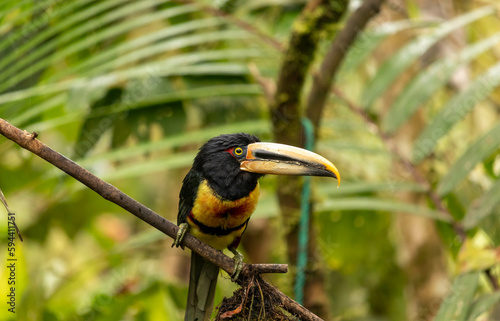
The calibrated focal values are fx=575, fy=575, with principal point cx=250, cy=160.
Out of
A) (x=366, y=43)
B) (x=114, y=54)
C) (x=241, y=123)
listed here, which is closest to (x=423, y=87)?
(x=366, y=43)

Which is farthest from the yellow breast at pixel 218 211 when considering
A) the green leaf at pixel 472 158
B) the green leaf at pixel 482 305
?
the green leaf at pixel 472 158

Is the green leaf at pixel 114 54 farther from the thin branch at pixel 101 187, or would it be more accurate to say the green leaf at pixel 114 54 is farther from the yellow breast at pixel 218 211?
the thin branch at pixel 101 187

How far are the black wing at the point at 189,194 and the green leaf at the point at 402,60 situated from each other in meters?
1.33

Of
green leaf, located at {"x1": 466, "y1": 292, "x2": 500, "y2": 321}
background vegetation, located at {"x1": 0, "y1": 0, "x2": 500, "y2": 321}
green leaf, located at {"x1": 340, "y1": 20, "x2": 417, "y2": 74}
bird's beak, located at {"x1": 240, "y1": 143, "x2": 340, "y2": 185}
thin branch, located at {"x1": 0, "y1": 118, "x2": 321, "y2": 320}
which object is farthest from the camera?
green leaf, located at {"x1": 340, "y1": 20, "x2": 417, "y2": 74}

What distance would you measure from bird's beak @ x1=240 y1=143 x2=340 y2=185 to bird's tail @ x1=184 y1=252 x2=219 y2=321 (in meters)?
0.43

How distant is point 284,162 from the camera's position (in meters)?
2.03

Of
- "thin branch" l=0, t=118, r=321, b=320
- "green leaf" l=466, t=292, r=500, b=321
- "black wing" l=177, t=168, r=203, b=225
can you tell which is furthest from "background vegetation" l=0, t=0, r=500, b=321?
"thin branch" l=0, t=118, r=321, b=320

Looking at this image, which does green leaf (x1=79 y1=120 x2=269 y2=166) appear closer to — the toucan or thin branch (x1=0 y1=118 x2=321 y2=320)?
the toucan

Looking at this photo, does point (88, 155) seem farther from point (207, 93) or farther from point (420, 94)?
point (420, 94)

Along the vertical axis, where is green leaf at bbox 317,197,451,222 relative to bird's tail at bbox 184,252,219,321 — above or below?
above

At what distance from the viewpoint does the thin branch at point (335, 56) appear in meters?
2.60

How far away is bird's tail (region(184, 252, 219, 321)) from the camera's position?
2.25 meters

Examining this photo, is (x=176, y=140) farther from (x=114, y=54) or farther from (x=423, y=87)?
(x=423, y=87)

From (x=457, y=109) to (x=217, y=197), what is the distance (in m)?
1.41
